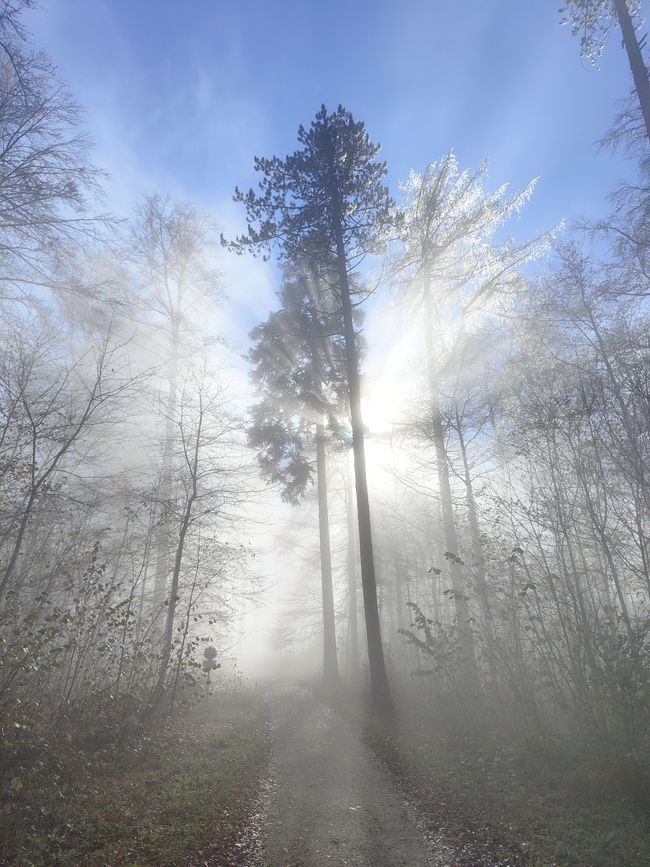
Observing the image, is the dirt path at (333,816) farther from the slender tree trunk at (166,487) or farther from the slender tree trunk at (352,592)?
the slender tree trunk at (352,592)

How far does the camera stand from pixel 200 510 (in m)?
11.6

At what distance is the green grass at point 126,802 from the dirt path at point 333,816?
14.4 inches

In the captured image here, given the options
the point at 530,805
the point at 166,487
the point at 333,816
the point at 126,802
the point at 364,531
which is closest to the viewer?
the point at 530,805

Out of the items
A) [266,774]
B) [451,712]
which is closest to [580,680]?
[451,712]

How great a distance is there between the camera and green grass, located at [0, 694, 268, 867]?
425 cm

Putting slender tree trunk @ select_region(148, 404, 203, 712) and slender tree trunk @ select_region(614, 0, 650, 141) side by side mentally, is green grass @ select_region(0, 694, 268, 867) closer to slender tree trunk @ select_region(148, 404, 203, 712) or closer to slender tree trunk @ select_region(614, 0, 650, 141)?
slender tree trunk @ select_region(148, 404, 203, 712)

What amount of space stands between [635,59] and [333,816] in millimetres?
14481

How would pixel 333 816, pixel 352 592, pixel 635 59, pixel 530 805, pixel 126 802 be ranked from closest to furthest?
pixel 530 805, pixel 126 802, pixel 333 816, pixel 635 59, pixel 352 592

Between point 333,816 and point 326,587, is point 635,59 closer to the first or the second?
point 333,816

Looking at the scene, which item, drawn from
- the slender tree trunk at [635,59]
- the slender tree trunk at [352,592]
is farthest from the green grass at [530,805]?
the slender tree trunk at [635,59]

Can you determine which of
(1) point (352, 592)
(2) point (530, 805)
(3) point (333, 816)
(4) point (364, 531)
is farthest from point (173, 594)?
(1) point (352, 592)

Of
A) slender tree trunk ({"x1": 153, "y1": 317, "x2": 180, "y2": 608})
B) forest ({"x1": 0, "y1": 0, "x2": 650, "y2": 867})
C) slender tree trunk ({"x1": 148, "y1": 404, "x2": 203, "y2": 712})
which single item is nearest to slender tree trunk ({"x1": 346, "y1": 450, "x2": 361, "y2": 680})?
forest ({"x1": 0, "y1": 0, "x2": 650, "y2": 867})

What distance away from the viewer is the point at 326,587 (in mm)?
16703

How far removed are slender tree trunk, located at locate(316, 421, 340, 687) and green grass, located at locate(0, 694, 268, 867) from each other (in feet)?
28.3
